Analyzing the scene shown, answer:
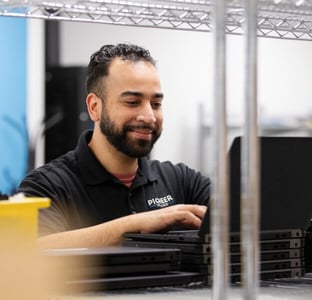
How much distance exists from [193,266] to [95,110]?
4.54 ft

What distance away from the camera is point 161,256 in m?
0.88

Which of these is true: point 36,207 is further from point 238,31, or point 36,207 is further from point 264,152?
point 238,31

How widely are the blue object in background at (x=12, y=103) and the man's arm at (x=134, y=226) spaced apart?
94.8 inches

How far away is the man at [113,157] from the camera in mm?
2055

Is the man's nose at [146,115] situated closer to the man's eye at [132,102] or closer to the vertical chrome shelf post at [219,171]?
the man's eye at [132,102]

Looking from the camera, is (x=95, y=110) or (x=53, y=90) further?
(x=53, y=90)

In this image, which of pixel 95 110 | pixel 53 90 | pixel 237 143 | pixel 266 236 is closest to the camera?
pixel 237 143

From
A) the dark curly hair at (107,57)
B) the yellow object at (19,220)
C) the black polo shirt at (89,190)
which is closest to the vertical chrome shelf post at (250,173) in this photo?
the yellow object at (19,220)

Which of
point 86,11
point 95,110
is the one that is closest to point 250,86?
point 86,11

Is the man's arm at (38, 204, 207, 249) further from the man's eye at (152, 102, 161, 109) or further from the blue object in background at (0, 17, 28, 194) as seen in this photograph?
the blue object in background at (0, 17, 28, 194)

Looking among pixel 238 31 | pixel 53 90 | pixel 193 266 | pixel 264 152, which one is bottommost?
pixel 193 266

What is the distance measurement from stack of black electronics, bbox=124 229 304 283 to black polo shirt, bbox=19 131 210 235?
38.3 inches

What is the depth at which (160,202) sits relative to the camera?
2.19 metres

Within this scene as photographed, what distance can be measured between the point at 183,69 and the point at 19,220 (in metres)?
4.14
